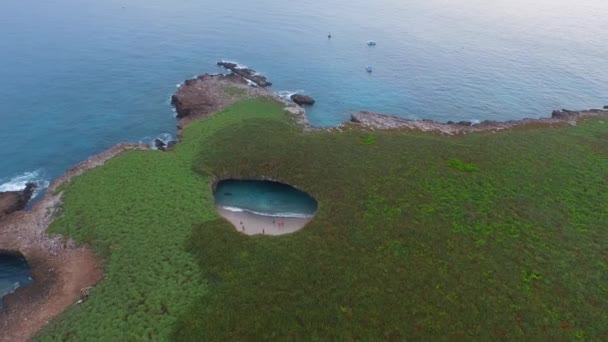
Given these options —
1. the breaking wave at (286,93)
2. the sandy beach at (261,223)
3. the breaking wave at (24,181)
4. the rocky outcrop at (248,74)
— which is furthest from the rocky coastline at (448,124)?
the breaking wave at (24,181)

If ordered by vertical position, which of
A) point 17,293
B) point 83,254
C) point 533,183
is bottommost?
point 17,293

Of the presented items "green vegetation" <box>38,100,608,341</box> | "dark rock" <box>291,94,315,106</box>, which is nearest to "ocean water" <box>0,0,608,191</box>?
"dark rock" <box>291,94,315,106</box>

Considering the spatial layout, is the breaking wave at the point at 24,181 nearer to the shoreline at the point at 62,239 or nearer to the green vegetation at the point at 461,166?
the shoreline at the point at 62,239

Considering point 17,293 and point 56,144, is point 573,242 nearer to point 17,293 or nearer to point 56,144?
point 17,293

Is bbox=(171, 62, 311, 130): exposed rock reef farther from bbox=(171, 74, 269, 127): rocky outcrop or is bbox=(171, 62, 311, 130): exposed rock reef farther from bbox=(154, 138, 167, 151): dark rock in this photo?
bbox=(154, 138, 167, 151): dark rock

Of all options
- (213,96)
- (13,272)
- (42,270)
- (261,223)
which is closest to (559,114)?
(261,223)

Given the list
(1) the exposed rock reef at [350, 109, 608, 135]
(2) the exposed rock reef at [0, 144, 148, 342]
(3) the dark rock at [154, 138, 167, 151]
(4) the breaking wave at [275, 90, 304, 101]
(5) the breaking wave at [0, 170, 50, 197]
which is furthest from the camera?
(4) the breaking wave at [275, 90, 304, 101]

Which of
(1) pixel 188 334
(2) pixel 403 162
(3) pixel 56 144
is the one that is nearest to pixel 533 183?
(2) pixel 403 162
